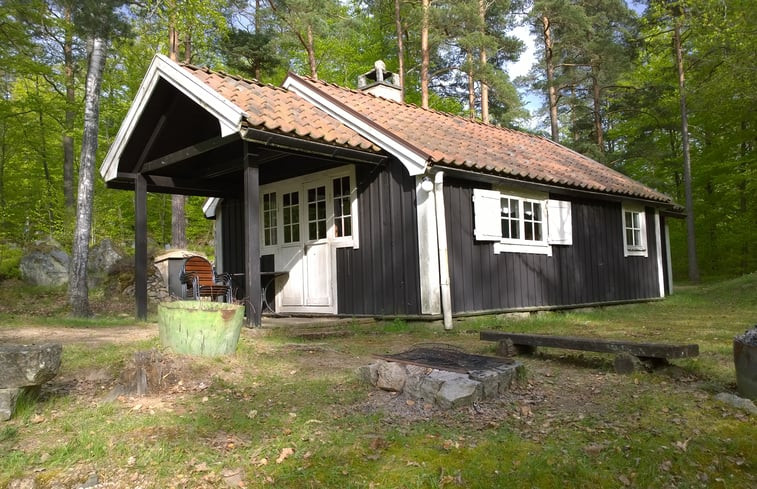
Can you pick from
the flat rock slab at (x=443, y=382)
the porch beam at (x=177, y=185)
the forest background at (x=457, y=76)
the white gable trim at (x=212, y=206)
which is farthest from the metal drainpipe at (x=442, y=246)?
the forest background at (x=457, y=76)

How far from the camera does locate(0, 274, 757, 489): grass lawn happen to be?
2.73m

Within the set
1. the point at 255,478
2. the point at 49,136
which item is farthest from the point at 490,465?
the point at 49,136

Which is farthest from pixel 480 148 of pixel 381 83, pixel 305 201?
pixel 305 201

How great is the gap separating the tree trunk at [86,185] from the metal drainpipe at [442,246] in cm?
635

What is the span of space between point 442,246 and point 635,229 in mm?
6908

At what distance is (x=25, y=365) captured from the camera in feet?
11.2

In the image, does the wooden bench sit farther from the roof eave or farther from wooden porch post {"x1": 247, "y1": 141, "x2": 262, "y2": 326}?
the roof eave

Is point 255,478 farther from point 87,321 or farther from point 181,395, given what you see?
point 87,321

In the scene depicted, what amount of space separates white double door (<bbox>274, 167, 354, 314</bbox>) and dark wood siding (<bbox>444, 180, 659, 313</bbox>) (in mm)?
2064

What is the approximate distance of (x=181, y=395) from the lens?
4074 millimetres

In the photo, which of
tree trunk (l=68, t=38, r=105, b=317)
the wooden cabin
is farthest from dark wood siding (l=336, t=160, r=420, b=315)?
tree trunk (l=68, t=38, r=105, b=317)

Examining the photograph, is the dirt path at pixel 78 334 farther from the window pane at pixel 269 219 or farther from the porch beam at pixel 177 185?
the window pane at pixel 269 219

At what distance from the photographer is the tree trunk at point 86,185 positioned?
9586mm

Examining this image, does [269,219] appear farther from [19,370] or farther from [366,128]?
[19,370]
